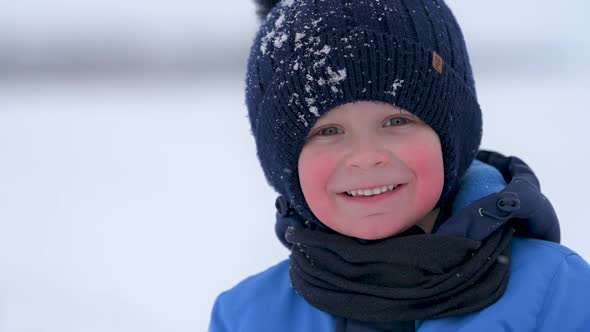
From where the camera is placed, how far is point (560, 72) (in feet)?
11.9

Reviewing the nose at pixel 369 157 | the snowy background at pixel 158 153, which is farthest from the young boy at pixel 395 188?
the snowy background at pixel 158 153

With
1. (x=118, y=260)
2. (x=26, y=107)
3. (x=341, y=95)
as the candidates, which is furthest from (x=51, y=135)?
(x=341, y=95)

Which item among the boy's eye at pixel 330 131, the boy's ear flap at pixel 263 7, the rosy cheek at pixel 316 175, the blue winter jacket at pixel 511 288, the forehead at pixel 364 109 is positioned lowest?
the blue winter jacket at pixel 511 288

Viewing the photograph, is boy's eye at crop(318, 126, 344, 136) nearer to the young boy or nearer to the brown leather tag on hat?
the young boy

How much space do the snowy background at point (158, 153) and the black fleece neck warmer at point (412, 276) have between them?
26.1 inches

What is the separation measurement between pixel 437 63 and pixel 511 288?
0.39 m

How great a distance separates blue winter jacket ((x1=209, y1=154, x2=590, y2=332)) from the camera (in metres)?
1.10

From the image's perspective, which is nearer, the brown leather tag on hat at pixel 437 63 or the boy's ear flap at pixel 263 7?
the brown leather tag on hat at pixel 437 63

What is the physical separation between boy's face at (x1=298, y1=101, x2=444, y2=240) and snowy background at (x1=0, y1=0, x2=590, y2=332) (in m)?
0.51

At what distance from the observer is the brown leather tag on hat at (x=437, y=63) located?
1212 mm

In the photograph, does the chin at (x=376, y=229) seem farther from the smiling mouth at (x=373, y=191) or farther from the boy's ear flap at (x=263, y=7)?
the boy's ear flap at (x=263, y=7)

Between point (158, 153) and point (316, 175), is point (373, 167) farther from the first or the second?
point (158, 153)

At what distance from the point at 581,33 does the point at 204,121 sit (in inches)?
89.9

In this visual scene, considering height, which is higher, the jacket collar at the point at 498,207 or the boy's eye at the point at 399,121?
the boy's eye at the point at 399,121
